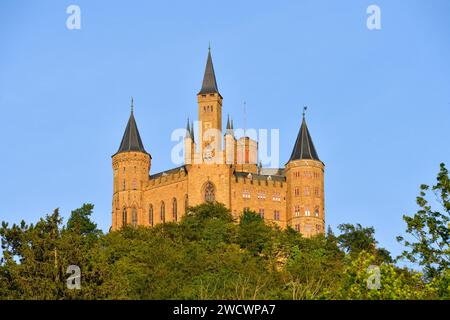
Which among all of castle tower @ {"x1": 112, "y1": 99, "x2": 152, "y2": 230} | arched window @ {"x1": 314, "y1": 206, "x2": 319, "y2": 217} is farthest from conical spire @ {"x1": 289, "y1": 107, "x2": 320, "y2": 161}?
castle tower @ {"x1": 112, "y1": 99, "x2": 152, "y2": 230}

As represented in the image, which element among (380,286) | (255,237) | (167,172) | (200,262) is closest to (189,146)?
(167,172)

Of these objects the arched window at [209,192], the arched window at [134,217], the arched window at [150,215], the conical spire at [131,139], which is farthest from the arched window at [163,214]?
the conical spire at [131,139]

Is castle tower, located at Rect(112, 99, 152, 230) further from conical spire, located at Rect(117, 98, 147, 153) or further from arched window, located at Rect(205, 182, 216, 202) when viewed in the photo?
arched window, located at Rect(205, 182, 216, 202)

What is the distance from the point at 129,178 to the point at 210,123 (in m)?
9.30

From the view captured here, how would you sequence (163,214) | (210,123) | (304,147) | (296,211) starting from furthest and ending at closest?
(304,147) < (163,214) < (210,123) < (296,211)

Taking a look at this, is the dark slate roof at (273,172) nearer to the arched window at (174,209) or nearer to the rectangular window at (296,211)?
the rectangular window at (296,211)

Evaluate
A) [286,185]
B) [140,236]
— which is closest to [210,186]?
[286,185]

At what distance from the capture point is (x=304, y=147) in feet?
319

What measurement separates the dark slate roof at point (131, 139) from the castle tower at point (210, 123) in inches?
299

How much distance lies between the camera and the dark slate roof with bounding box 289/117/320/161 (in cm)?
9644

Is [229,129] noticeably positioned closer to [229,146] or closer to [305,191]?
[229,146]
